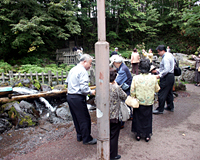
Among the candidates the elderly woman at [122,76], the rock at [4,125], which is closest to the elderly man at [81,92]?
the elderly woman at [122,76]

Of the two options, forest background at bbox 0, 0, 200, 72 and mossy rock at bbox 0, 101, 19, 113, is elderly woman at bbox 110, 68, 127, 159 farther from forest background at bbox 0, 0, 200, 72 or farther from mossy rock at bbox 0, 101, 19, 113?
forest background at bbox 0, 0, 200, 72

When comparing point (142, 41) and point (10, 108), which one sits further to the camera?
point (142, 41)

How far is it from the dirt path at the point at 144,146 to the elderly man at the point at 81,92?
0.46 m

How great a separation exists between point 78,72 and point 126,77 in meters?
1.47

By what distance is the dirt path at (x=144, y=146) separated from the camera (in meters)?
3.30

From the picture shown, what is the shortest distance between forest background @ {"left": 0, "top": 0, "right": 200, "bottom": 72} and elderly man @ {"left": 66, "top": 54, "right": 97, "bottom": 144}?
993 centimetres

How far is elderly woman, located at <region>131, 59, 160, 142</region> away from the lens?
3.61 m

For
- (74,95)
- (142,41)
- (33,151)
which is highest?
(142,41)

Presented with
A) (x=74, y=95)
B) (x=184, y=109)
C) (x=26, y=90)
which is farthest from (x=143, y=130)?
(x=26, y=90)

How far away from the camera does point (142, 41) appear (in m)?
24.5

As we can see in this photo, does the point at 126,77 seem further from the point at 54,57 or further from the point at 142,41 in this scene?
the point at 142,41

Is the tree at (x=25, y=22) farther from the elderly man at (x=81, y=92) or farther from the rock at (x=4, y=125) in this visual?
the elderly man at (x=81, y=92)

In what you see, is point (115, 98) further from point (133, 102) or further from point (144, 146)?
point (144, 146)

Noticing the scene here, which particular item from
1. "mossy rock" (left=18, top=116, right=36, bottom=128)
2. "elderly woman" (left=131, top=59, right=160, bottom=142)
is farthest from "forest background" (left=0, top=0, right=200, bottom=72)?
"elderly woman" (left=131, top=59, right=160, bottom=142)
